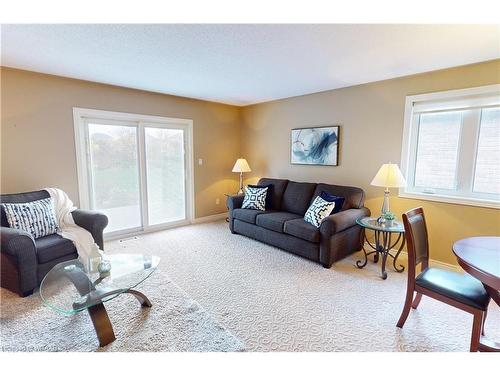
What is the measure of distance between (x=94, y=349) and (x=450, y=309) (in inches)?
110

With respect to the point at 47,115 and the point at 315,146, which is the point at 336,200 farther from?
the point at 47,115

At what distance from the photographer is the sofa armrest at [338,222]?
9.03ft

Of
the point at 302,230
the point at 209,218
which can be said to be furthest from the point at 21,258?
the point at 209,218

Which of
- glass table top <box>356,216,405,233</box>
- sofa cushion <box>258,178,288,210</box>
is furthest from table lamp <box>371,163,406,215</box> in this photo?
sofa cushion <box>258,178,288,210</box>

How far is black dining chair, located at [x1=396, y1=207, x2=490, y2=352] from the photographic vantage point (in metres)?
1.51

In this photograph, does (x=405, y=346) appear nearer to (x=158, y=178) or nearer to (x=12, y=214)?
(x=12, y=214)

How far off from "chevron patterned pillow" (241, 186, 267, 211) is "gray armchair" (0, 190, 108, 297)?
232 cm

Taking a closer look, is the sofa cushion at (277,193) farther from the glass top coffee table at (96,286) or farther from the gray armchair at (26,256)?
the gray armchair at (26,256)

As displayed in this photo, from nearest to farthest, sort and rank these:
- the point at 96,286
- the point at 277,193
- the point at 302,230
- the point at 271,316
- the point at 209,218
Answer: the point at 96,286, the point at 271,316, the point at 302,230, the point at 277,193, the point at 209,218

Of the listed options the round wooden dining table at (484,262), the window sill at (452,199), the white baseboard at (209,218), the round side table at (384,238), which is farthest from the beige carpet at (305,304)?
the white baseboard at (209,218)

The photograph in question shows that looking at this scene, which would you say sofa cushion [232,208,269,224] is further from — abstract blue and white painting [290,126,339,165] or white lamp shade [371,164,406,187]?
white lamp shade [371,164,406,187]

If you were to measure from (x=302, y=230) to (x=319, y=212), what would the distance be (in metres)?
0.33

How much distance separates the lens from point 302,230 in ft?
9.78
